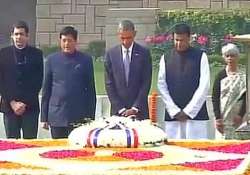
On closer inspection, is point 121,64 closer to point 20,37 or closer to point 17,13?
point 20,37

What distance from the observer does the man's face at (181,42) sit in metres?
→ 8.05

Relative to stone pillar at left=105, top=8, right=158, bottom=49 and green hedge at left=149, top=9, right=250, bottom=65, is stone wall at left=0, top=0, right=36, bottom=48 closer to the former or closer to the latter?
stone pillar at left=105, top=8, right=158, bottom=49

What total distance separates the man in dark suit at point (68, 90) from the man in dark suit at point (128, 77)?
0.25 m

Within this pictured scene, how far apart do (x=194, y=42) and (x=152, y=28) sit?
5.60 ft

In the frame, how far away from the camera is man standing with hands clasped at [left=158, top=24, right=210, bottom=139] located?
8.16 m

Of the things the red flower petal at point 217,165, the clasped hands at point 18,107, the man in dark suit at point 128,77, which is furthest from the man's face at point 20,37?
the red flower petal at point 217,165

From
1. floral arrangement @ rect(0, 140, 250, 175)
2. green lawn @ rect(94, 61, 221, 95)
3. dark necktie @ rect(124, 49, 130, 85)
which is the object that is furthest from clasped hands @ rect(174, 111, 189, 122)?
green lawn @ rect(94, 61, 221, 95)

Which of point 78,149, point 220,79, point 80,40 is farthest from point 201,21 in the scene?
point 78,149

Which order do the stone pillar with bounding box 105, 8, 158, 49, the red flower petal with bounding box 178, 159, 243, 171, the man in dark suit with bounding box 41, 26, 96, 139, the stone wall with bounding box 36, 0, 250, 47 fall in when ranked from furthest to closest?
the stone wall with bounding box 36, 0, 250, 47, the stone pillar with bounding box 105, 8, 158, 49, the man in dark suit with bounding box 41, 26, 96, 139, the red flower petal with bounding box 178, 159, 243, 171

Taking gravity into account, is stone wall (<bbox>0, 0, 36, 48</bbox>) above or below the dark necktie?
above

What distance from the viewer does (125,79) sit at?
8.13 m

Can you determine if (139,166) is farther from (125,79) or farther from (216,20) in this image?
(216,20)

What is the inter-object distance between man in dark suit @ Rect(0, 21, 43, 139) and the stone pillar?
9.51 m

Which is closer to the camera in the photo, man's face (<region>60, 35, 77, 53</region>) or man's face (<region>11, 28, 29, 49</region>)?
man's face (<region>60, 35, 77, 53</region>)
